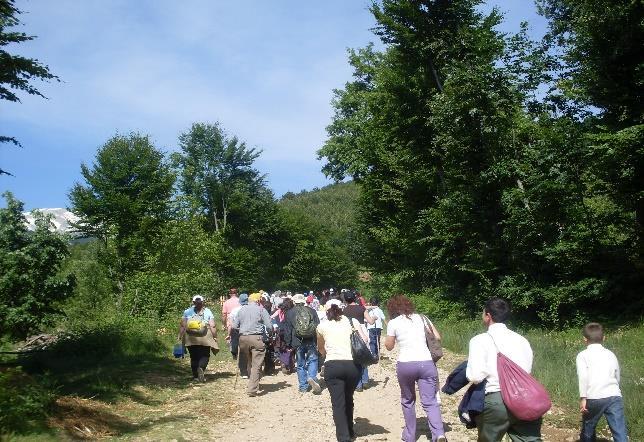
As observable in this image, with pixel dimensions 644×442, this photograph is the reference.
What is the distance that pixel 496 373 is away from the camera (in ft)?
16.3

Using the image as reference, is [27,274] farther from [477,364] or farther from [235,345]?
[477,364]

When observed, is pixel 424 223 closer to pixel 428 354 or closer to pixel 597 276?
pixel 597 276

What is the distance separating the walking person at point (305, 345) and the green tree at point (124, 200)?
2557 centimetres

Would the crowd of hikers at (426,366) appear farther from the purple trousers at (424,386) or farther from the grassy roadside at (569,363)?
the grassy roadside at (569,363)

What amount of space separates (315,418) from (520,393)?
5321mm

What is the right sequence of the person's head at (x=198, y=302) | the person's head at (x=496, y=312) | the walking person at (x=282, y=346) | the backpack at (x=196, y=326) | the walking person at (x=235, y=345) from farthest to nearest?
1. the walking person at (x=282, y=346)
2. the walking person at (x=235, y=345)
3. the person's head at (x=198, y=302)
4. the backpack at (x=196, y=326)
5. the person's head at (x=496, y=312)

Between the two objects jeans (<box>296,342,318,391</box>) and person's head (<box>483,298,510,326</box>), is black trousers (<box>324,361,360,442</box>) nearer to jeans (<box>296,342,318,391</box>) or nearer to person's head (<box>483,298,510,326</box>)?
person's head (<box>483,298,510,326</box>)

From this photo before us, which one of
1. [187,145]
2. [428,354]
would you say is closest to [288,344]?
[428,354]

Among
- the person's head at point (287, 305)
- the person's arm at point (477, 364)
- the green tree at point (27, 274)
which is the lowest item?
the person's arm at point (477, 364)

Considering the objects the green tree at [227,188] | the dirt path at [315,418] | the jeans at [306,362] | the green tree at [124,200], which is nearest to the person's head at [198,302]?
the dirt path at [315,418]

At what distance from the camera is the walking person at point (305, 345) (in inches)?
443

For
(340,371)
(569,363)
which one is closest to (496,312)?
(340,371)

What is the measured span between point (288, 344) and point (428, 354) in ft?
21.9

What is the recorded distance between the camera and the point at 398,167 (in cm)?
2838
